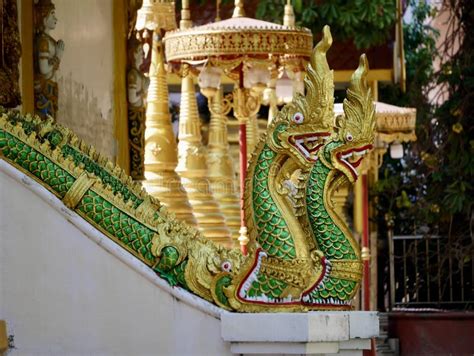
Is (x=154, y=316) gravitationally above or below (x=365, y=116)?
below

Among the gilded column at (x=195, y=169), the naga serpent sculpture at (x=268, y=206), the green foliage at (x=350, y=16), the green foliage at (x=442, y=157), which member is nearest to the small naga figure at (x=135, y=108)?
the naga serpent sculpture at (x=268, y=206)

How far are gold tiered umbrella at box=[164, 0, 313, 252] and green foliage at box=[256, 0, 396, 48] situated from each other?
5.26 meters

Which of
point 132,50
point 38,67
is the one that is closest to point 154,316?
point 38,67

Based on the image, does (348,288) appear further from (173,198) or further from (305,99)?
(173,198)

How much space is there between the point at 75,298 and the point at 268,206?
1.06 m

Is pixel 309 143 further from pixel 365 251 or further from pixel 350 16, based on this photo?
pixel 350 16

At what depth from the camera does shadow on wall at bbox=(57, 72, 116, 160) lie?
10.1 meters

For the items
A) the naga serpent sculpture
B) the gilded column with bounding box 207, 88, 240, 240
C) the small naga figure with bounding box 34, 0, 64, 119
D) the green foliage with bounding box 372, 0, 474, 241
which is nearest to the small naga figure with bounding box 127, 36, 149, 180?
the small naga figure with bounding box 34, 0, 64, 119

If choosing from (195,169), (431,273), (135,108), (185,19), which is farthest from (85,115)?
(431,273)

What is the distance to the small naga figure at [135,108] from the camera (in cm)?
1161

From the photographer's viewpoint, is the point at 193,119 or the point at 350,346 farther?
the point at 193,119

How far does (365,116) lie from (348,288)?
868 millimetres

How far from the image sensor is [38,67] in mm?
9531

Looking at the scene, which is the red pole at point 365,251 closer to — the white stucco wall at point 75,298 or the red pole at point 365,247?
the red pole at point 365,247
